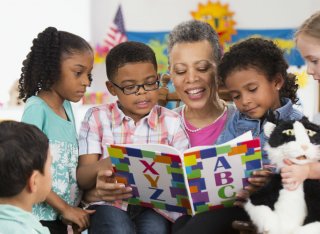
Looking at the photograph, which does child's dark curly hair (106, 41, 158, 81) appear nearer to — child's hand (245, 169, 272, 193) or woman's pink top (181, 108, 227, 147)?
woman's pink top (181, 108, 227, 147)

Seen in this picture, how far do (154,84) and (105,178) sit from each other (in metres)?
0.34

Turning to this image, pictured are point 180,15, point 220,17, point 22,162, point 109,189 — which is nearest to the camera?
point 22,162

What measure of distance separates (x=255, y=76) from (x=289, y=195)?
43 cm

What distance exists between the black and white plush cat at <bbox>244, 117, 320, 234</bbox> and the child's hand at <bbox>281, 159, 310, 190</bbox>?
1 cm

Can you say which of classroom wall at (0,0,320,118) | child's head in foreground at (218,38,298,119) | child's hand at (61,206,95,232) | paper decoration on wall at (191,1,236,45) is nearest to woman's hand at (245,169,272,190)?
child's head in foreground at (218,38,298,119)

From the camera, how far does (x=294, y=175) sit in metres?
1.16

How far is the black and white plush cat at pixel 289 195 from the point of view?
1.15m

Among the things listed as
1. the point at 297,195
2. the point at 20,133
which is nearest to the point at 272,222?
the point at 297,195

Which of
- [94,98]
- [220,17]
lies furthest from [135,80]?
[220,17]

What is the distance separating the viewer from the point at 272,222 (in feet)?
3.77

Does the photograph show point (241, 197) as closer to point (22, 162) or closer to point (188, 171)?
point (188, 171)

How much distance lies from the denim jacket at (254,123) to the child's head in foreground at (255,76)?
0.8 inches

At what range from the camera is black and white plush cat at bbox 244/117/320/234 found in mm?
1146

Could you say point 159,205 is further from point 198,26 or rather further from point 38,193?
point 198,26
